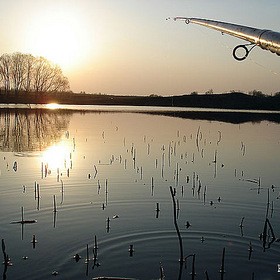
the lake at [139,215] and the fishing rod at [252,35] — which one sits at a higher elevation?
the fishing rod at [252,35]

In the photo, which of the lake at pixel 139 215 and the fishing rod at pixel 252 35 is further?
the lake at pixel 139 215

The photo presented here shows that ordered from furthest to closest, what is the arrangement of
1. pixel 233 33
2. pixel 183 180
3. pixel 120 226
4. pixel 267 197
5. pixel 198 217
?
pixel 183 180 → pixel 267 197 → pixel 198 217 → pixel 120 226 → pixel 233 33

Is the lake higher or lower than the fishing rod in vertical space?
lower

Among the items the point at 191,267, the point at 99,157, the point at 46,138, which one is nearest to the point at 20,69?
the point at 46,138

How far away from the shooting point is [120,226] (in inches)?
401

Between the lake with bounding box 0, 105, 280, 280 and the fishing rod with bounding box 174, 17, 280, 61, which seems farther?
the lake with bounding box 0, 105, 280, 280

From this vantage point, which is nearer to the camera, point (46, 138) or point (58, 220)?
point (58, 220)

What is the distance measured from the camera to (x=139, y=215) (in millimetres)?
11188

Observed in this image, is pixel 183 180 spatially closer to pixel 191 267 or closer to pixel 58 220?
pixel 58 220

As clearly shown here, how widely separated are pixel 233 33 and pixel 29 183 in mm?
10329

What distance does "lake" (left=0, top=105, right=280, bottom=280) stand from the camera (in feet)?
26.0

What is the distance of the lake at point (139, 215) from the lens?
26.0 feet

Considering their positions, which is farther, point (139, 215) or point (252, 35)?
point (139, 215)

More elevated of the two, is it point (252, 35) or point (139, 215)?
point (252, 35)
